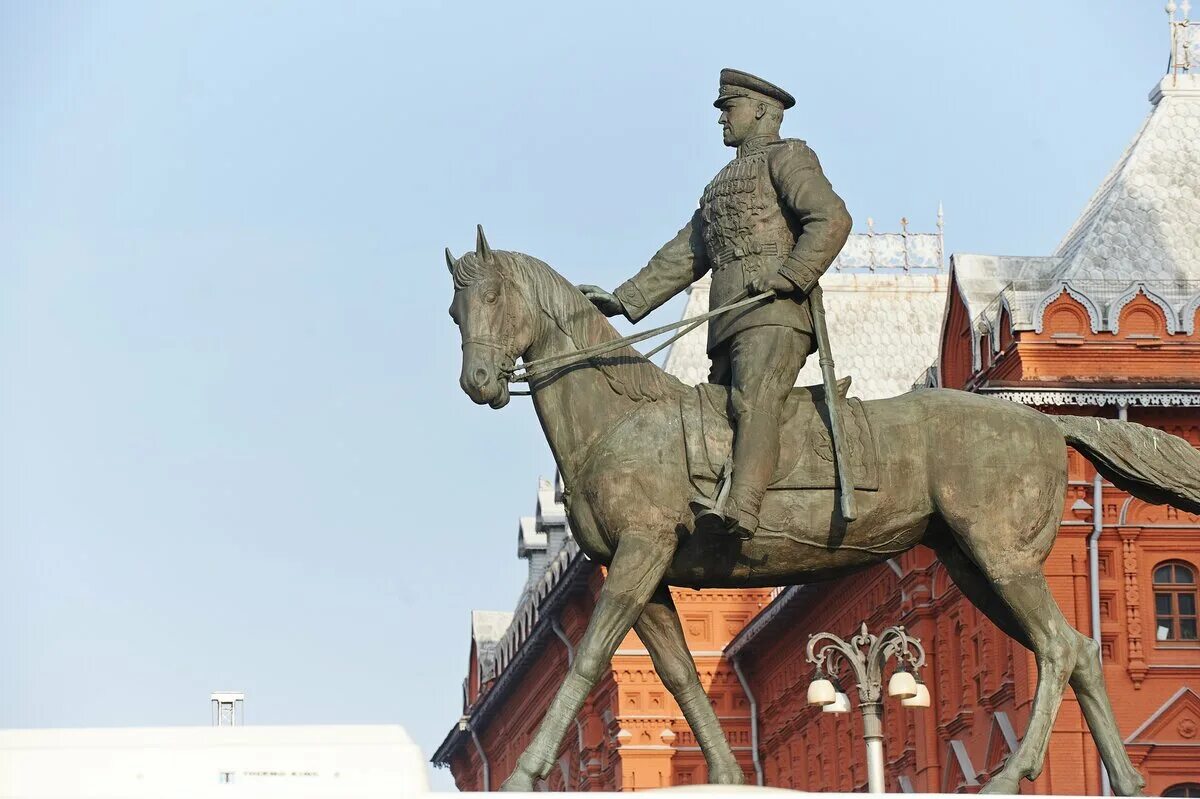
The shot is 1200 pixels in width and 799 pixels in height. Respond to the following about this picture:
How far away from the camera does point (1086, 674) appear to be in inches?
555

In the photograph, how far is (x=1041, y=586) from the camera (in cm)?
1409

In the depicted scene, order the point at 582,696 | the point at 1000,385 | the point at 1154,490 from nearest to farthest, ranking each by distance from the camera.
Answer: the point at 582,696 < the point at 1154,490 < the point at 1000,385

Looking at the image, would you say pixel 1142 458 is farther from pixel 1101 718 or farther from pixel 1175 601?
pixel 1175 601

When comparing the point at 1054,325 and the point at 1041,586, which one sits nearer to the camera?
the point at 1041,586

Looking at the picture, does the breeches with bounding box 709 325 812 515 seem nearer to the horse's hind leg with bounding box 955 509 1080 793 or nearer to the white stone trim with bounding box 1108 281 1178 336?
the horse's hind leg with bounding box 955 509 1080 793

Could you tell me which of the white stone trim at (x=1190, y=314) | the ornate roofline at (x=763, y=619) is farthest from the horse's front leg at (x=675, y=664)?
the ornate roofline at (x=763, y=619)

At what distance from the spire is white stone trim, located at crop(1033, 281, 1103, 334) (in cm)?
662

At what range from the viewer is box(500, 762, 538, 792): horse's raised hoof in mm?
13039

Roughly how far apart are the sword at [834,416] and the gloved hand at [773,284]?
23 centimetres

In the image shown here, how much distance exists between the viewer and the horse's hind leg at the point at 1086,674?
533 inches

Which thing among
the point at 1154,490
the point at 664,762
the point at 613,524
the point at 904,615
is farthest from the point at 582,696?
the point at 664,762

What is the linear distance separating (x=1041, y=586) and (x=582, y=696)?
2.39 m

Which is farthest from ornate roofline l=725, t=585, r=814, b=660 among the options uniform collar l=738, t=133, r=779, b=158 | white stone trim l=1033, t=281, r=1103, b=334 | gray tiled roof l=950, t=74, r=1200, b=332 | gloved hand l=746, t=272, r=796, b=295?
gloved hand l=746, t=272, r=796, b=295

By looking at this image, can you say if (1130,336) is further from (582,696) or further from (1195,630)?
(582,696)
